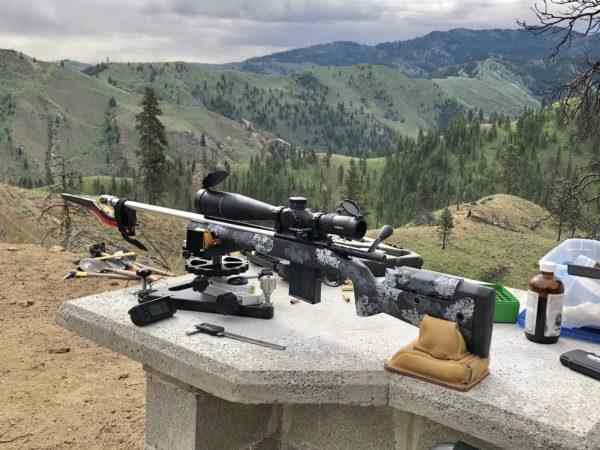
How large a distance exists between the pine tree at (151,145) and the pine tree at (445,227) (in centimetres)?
1653

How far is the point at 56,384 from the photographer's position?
262 inches

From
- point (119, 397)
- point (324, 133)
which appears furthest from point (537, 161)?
point (324, 133)

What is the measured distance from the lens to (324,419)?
13.2ft

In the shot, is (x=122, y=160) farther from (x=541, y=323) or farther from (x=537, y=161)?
(x=541, y=323)

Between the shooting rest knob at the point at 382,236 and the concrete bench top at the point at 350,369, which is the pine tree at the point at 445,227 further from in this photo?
the shooting rest knob at the point at 382,236

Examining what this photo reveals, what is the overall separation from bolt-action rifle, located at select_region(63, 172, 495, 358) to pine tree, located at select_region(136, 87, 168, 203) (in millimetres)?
30948

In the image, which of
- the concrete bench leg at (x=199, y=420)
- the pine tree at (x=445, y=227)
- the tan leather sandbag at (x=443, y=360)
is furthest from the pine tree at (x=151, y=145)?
the tan leather sandbag at (x=443, y=360)

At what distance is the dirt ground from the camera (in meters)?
5.59

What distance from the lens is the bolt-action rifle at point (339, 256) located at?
2994 millimetres

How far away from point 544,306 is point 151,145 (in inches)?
1302

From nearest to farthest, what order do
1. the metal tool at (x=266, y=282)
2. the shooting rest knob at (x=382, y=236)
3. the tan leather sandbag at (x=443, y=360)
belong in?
the tan leather sandbag at (x=443, y=360), the shooting rest knob at (x=382, y=236), the metal tool at (x=266, y=282)

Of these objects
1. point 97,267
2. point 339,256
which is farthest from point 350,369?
point 97,267

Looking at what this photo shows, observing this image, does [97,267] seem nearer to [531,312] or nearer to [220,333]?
[220,333]

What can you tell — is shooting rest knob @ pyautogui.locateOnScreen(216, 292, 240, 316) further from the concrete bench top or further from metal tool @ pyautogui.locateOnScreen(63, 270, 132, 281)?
metal tool @ pyautogui.locateOnScreen(63, 270, 132, 281)
